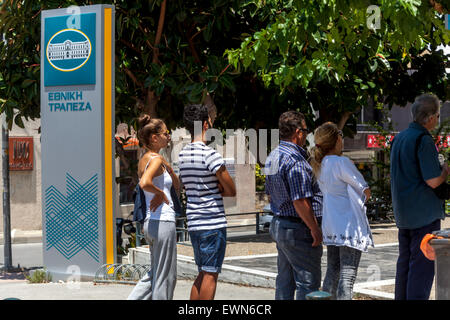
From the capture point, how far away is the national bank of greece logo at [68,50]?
1020cm

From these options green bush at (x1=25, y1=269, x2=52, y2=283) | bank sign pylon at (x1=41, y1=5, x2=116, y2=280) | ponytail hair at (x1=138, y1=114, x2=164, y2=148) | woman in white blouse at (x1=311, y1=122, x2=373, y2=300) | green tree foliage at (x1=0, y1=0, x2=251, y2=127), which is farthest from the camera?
green tree foliage at (x1=0, y1=0, x2=251, y2=127)

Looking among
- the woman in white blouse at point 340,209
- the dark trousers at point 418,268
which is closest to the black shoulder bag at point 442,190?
the dark trousers at point 418,268

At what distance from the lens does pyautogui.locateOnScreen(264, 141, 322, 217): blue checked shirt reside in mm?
5637

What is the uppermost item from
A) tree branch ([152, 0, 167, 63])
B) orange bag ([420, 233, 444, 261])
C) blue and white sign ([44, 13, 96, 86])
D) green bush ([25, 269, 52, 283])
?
tree branch ([152, 0, 167, 63])

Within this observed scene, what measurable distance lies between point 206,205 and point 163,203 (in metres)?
0.45

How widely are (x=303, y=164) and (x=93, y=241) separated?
5.06 meters

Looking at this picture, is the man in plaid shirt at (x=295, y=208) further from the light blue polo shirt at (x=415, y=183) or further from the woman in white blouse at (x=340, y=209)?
the light blue polo shirt at (x=415, y=183)

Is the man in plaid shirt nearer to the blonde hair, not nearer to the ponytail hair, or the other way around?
the blonde hair

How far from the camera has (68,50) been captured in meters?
10.3

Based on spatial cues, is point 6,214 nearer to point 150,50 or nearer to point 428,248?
point 150,50

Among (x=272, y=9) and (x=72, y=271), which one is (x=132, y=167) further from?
(x=72, y=271)

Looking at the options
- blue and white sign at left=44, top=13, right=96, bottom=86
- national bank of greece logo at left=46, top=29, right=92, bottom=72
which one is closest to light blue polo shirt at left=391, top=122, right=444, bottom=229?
blue and white sign at left=44, top=13, right=96, bottom=86

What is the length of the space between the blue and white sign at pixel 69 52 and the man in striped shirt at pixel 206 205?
4.52m
